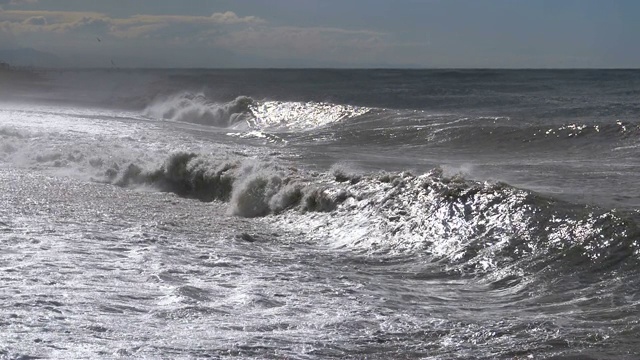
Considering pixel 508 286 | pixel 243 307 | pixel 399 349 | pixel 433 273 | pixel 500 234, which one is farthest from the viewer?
pixel 500 234

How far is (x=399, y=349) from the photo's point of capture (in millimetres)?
6332

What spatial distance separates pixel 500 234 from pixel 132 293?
14.4ft

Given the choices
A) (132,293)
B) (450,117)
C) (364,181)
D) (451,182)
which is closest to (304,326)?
(132,293)

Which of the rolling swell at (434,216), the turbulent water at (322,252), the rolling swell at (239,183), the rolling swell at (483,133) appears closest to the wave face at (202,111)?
the rolling swell at (483,133)

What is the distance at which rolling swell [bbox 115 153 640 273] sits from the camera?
9141 millimetres

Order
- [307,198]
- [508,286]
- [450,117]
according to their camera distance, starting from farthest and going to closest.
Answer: [450,117]
[307,198]
[508,286]

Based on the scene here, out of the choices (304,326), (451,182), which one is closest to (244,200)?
(451,182)

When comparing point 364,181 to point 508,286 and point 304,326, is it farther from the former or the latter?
point 304,326

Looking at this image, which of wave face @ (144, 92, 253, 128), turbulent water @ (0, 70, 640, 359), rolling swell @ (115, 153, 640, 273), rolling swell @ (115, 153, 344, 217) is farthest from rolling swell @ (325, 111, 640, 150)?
wave face @ (144, 92, 253, 128)

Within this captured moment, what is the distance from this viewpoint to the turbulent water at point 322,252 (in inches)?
254

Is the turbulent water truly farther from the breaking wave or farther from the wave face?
the wave face

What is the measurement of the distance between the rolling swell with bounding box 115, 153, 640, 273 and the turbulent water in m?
0.04

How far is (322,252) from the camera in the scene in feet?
33.6

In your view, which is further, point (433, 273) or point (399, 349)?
point (433, 273)
